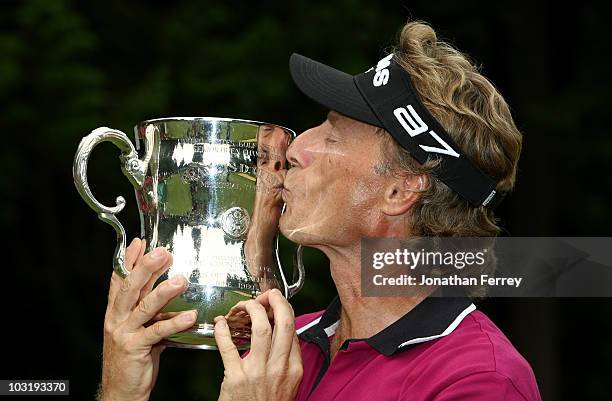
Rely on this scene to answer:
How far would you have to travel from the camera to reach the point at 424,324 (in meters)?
1.84

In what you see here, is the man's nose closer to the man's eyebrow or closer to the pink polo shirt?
the man's eyebrow

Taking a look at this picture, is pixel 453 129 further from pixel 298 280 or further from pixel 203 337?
pixel 203 337

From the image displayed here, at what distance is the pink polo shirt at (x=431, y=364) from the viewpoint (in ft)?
5.38

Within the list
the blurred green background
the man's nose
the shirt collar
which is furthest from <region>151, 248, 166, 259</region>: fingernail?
the blurred green background

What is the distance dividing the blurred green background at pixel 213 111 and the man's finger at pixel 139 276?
387 centimetres

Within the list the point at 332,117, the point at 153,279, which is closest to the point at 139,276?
the point at 153,279

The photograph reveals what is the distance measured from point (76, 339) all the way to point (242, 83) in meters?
2.26

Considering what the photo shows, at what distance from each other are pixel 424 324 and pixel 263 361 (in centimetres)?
34

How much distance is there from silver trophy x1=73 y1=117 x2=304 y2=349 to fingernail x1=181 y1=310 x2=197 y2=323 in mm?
32

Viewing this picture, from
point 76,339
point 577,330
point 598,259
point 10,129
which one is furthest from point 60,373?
point 598,259

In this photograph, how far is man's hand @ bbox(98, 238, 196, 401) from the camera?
179cm

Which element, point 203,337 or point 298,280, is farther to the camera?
point 298,280

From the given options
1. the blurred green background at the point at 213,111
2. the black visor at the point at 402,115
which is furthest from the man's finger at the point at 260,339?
the blurred green background at the point at 213,111

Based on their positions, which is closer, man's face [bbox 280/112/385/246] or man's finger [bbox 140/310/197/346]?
man's finger [bbox 140/310/197/346]
